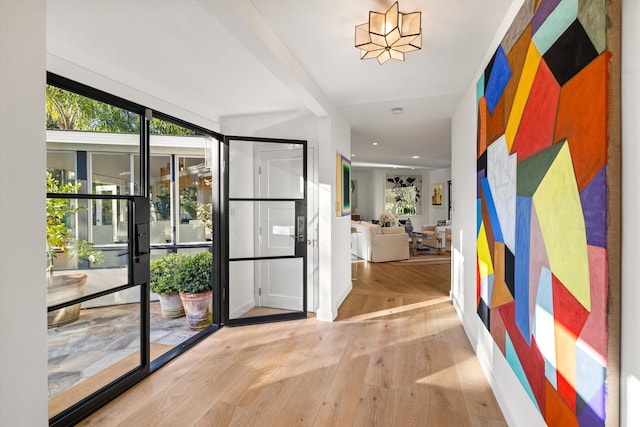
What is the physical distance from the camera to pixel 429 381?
2334 mm

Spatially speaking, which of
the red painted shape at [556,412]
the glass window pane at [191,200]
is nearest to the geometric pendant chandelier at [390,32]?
the red painted shape at [556,412]

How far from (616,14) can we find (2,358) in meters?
2.13

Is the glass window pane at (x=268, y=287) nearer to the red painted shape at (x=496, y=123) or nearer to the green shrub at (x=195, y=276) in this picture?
the green shrub at (x=195, y=276)

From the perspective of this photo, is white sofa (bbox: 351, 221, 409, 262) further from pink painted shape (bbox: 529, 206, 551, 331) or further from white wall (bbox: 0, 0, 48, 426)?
white wall (bbox: 0, 0, 48, 426)

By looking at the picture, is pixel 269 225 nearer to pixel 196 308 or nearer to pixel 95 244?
pixel 196 308

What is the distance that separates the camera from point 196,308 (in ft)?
11.9

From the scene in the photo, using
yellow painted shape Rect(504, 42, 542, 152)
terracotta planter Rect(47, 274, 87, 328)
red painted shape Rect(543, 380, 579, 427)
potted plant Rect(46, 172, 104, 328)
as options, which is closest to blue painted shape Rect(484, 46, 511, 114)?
yellow painted shape Rect(504, 42, 542, 152)

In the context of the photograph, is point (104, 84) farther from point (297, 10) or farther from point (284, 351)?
point (284, 351)

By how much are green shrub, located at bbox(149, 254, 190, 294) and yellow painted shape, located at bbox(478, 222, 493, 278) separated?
315cm

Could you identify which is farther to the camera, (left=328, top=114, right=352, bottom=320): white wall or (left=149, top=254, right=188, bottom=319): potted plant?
(left=149, top=254, right=188, bottom=319): potted plant

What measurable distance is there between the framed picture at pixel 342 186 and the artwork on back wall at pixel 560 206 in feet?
6.91

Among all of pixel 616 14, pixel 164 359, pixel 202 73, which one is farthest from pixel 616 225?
pixel 164 359

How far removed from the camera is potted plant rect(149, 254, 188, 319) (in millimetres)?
3752

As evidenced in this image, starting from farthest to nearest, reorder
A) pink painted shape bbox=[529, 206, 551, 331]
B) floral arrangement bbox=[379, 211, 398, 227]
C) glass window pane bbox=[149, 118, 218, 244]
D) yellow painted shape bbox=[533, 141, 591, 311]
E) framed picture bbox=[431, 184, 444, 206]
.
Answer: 1. framed picture bbox=[431, 184, 444, 206]
2. floral arrangement bbox=[379, 211, 398, 227]
3. glass window pane bbox=[149, 118, 218, 244]
4. pink painted shape bbox=[529, 206, 551, 331]
5. yellow painted shape bbox=[533, 141, 591, 311]
